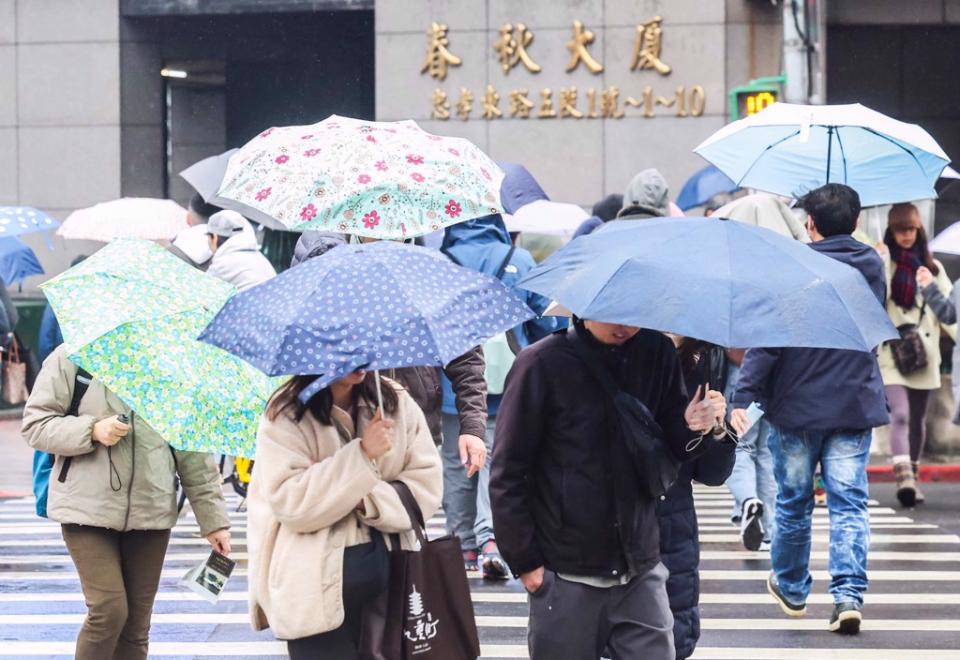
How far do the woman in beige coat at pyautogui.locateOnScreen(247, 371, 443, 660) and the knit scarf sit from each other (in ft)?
26.4

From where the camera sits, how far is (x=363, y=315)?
13.7 ft

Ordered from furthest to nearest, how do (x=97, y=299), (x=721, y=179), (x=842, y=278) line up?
(x=721, y=179)
(x=97, y=299)
(x=842, y=278)

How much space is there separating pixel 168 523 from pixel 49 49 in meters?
17.1

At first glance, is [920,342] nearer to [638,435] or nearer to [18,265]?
[18,265]

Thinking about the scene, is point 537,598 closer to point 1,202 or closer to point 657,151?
point 657,151

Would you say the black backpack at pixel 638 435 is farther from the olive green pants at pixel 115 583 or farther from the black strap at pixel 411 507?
the olive green pants at pixel 115 583

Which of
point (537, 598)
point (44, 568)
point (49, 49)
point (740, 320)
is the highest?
point (49, 49)

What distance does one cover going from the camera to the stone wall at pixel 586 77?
20.1m

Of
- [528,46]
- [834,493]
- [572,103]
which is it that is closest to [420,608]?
[834,493]

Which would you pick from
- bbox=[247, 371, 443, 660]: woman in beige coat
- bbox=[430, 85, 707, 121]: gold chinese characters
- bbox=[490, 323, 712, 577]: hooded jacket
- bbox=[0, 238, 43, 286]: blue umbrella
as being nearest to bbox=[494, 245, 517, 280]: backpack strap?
bbox=[490, 323, 712, 577]: hooded jacket

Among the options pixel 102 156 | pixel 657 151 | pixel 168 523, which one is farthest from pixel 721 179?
pixel 168 523

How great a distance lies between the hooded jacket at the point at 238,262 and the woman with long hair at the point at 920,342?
4.70m

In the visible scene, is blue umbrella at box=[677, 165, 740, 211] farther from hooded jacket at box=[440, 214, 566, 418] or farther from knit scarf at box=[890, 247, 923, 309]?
hooded jacket at box=[440, 214, 566, 418]

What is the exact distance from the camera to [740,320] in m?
4.29
